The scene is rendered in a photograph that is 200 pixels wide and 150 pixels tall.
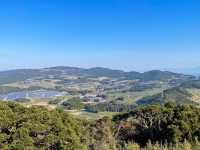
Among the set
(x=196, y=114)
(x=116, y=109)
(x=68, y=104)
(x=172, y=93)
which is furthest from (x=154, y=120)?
(x=172, y=93)

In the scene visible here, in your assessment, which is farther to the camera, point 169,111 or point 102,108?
point 102,108

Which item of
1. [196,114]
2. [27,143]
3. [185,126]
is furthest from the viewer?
[196,114]

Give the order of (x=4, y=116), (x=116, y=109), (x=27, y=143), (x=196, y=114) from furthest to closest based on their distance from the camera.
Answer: (x=116, y=109) < (x=196, y=114) < (x=4, y=116) < (x=27, y=143)

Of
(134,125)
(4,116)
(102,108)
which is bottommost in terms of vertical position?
(102,108)

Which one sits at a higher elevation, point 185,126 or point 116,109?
point 185,126

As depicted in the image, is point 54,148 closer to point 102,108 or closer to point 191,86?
point 102,108

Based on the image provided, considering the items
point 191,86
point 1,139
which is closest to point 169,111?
point 1,139
